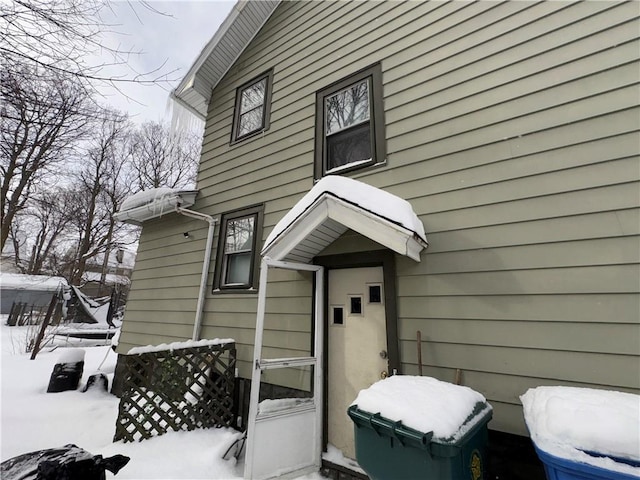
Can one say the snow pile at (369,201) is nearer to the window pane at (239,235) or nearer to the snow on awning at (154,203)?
the window pane at (239,235)

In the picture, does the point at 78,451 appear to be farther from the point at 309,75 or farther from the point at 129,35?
the point at 309,75

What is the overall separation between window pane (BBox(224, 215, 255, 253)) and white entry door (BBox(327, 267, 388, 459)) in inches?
73.5

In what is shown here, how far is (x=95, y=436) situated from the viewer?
3783 mm

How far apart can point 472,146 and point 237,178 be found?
144 inches

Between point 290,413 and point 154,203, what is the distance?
4.47 m

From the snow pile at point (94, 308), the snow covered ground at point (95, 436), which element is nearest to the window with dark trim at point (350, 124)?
→ the snow covered ground at point (95, 436)

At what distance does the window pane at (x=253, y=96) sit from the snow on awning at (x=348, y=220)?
3.46 metres

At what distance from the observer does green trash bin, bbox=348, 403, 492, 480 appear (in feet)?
5.25

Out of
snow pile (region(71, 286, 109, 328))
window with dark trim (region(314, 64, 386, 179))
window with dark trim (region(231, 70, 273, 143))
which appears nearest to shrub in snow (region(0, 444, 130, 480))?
A: window with dark trim (region(314, 64, 386, 179))

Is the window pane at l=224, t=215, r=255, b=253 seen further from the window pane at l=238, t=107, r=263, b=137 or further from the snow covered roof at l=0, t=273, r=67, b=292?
the snow covered roof at l=0, t=273, r=67, b=292

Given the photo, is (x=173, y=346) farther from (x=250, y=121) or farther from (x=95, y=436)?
(x=250, y=121)

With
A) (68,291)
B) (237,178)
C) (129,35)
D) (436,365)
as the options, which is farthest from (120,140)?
(436,365)

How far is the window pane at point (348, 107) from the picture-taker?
13.0ft

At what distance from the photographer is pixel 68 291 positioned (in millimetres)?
11695
